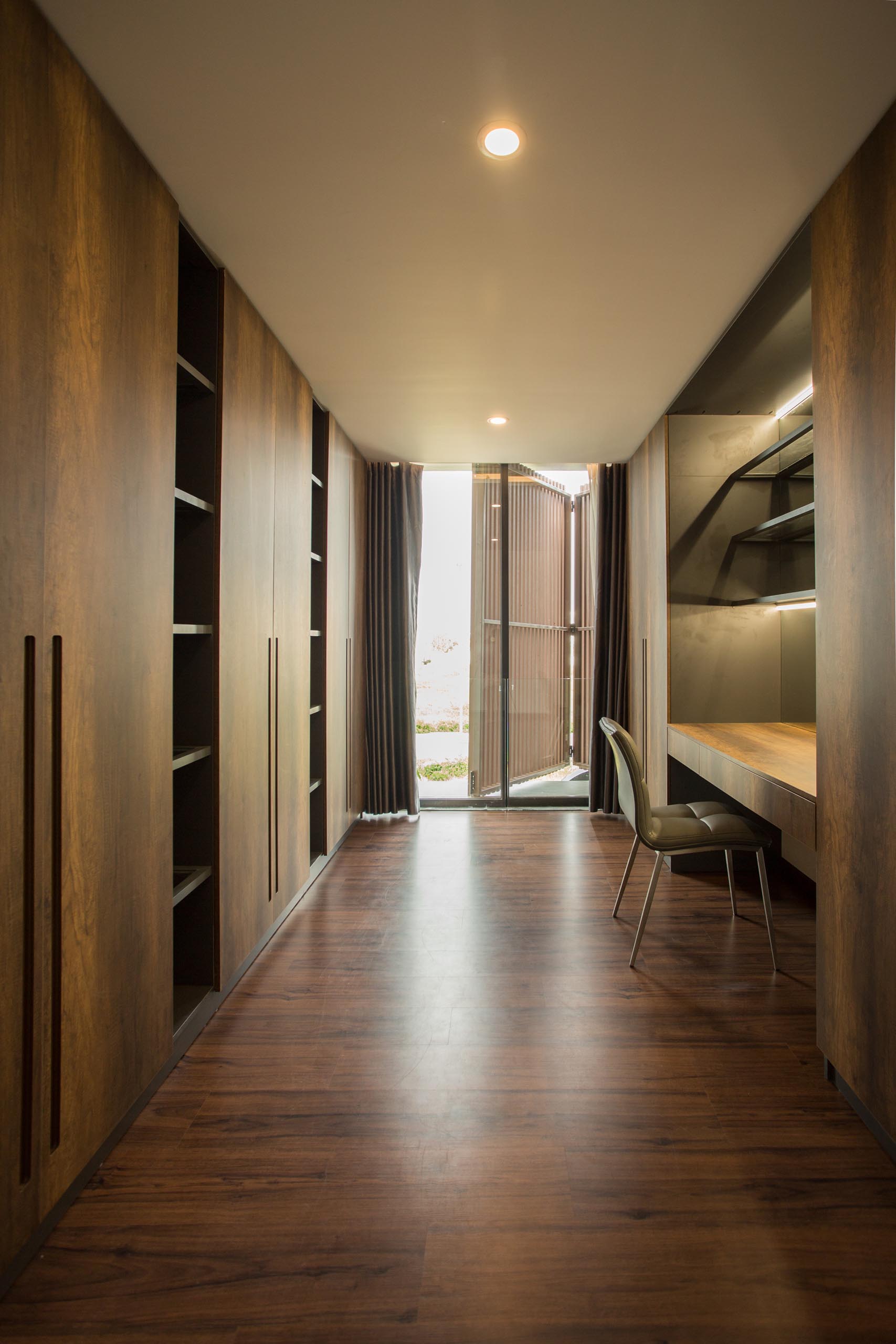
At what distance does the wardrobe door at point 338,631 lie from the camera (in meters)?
4.04

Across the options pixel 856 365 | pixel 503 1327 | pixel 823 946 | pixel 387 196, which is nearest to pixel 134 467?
pixel 387 196

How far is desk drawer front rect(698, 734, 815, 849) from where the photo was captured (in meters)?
2.15

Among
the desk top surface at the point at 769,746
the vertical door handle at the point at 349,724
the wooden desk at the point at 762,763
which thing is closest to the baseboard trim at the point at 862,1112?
the wooden desk at the point at 762,763

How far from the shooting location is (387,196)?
2.04m

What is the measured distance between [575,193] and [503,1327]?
8.39 ft

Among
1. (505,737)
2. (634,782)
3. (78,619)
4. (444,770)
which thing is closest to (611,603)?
(505,737)

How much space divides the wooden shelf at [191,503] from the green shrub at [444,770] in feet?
10.9

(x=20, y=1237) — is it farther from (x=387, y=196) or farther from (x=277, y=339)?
(x=277, y=339)

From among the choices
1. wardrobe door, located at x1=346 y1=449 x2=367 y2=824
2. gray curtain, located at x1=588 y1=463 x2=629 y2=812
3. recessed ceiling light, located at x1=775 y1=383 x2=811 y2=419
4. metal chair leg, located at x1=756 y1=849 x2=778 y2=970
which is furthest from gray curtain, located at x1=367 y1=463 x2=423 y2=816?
metal chair leg, located at x1=756 y1=849 x2=778 y2=970

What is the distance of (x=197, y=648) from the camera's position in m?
2.38

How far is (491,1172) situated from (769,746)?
2115 millimetres

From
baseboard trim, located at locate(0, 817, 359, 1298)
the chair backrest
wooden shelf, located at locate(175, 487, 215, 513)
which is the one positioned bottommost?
baseboard trim, located at locate(0, 817, 359, 1298)

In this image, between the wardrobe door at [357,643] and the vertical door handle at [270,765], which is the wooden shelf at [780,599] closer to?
the vertical door handle at [270,765]

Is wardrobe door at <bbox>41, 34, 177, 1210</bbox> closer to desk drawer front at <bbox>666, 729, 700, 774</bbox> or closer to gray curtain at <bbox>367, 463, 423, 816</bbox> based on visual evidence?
desk drawer front at <bbox>666, 729, 700, 774</bbox>
